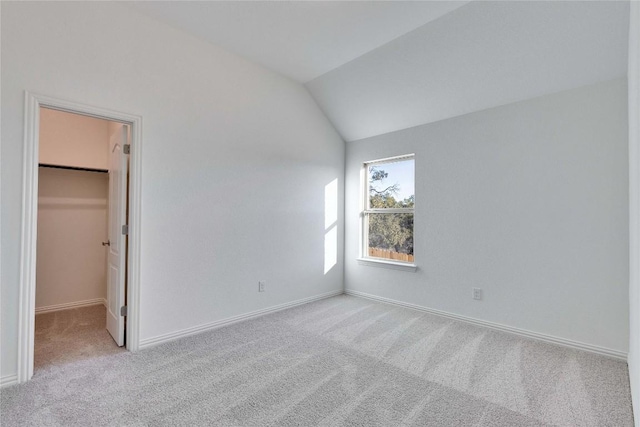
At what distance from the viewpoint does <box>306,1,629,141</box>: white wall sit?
7.70ft

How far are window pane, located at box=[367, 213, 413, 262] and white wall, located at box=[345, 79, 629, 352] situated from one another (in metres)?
0.21

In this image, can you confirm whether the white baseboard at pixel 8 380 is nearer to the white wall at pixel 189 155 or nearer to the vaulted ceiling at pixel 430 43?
the white wall at pixel 189 155

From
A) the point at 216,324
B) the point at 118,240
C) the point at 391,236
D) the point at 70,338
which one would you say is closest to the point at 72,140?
the point at 118,240

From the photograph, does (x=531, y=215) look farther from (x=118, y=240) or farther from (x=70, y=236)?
(x=70, y=236)

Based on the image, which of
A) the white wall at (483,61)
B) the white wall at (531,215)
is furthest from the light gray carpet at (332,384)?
the white wall at (483,61)

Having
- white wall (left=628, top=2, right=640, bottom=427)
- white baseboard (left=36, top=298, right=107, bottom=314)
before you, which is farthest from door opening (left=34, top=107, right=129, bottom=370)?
white wall (left=628, top=2, right=640, bottom=427)

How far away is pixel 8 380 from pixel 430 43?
4292 mm

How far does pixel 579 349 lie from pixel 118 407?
365cm

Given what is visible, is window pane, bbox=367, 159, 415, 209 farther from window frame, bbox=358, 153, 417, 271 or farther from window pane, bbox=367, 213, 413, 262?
window pane, bbox=367, 213, 413, 262

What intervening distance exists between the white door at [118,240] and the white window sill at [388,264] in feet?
9.55

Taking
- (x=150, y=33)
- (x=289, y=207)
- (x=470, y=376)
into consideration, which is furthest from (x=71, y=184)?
(x=470, y=376)

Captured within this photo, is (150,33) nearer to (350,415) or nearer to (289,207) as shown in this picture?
(289,207)

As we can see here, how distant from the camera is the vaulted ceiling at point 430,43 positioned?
7.86ft

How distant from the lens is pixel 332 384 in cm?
210
